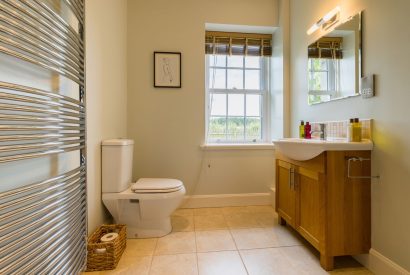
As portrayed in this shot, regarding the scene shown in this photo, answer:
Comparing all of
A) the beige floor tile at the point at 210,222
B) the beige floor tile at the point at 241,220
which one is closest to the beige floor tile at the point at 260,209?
the beige floor tile at the point at 241,220

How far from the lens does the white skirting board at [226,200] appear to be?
248 cm

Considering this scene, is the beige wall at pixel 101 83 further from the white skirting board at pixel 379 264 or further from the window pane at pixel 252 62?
the white skirting board at pixel 379 264

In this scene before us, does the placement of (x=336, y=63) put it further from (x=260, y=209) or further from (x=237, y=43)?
(x=260, y=209)

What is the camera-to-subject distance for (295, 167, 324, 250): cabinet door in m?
1.38

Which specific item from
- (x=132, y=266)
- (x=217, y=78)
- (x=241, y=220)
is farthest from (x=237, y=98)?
(x=132, y=266)

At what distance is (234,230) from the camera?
1.92m

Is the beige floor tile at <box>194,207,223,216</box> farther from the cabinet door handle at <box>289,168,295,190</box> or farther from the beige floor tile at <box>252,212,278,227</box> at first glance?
the cabinet door handle at <box>289,168,295,190</box>

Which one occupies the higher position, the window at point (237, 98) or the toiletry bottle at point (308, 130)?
the window at point (237, 98)

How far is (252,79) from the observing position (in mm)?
2807

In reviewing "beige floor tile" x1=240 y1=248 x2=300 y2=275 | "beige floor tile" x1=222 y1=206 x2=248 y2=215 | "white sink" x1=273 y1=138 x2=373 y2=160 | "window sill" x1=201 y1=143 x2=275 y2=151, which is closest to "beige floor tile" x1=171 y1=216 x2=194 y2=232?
"beige floor tile" x1=222 y1=206 x2=248 y2=215

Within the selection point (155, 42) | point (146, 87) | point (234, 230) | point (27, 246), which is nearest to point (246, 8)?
point (155, 42)

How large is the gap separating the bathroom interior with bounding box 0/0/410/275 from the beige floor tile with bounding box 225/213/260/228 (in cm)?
2

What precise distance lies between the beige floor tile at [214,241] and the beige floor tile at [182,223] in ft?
0.46

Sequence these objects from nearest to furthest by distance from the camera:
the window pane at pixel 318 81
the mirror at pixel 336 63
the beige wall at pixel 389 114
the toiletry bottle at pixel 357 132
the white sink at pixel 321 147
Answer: the beige wall at pixel 389 114, the white sink at pixel 321 147, the toiletry bottle at pixel 357 132, the mirror at pixel 336 63, the window pane at pixel 318 81
